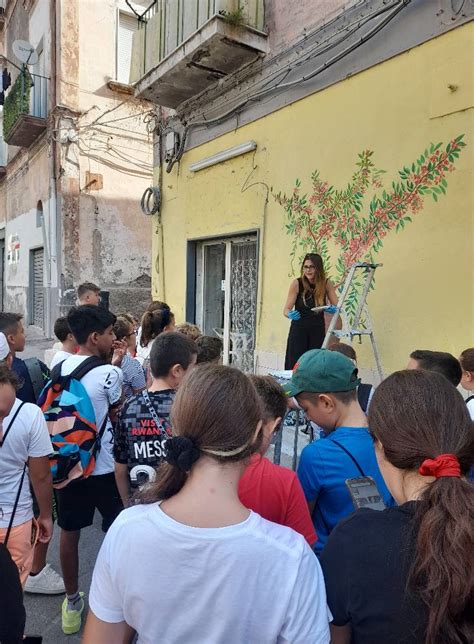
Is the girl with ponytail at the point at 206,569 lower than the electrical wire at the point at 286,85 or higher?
lower

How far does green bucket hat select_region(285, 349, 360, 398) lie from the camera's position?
6.26ft

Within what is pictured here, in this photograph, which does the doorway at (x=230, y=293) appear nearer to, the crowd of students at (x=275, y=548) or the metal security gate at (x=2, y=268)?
the crowd of students at (x=275, y=548)

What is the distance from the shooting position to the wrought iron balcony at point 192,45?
5.52 m

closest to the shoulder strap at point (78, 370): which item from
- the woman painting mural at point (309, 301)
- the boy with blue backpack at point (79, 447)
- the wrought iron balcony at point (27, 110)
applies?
the boy with blue backpack at point (79, 447)

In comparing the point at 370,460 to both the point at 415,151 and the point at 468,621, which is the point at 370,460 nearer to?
the point at 468,621

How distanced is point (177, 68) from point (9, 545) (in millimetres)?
6053

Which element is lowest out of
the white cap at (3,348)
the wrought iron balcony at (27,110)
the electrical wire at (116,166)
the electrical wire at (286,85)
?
the white cap at (3,348)

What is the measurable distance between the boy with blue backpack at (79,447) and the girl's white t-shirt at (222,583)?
1479mm

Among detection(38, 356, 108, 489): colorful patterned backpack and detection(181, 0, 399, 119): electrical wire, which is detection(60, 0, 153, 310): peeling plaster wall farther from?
detection(38, 356, 108, 489): colorful patterned backpack

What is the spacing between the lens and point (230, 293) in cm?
698

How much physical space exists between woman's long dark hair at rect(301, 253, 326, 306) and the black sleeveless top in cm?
2

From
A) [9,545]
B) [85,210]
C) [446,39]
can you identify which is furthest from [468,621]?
[85,210]

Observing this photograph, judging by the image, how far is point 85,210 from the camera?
11.0 metres

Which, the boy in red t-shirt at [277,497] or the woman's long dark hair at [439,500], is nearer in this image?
the woman's long dark hair at [439,500]
